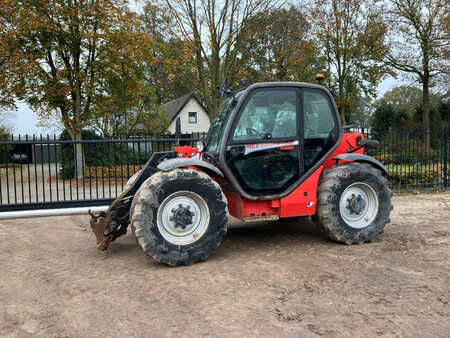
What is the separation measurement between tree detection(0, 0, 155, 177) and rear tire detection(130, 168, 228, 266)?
1366 cm

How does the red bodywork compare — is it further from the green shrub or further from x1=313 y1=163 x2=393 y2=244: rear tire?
the green shrub

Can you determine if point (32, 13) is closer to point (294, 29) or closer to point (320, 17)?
point (294, 29)

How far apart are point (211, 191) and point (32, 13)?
1472 cm

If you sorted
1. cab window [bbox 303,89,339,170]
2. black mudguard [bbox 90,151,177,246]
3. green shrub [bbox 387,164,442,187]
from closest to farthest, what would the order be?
black mudguard [bbox 90,151,177,246]
cab window [bbox 303,89,339,170]
green shrub [bbox 387,164,442,187]

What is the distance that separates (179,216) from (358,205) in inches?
97.8

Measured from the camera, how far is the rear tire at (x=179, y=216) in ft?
13.4

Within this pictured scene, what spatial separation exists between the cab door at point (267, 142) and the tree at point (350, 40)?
17.2 metres

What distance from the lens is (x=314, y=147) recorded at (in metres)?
4.97

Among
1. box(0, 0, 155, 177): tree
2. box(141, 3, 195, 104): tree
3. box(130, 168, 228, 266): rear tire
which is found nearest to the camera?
box(130, 168, 228, 266): rear tire

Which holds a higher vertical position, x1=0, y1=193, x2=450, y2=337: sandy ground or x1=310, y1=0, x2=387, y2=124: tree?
x1=310, y1=0, x2=387, y2=124: tree

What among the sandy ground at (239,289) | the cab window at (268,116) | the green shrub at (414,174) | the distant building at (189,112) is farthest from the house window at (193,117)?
the cab window at (268,116)

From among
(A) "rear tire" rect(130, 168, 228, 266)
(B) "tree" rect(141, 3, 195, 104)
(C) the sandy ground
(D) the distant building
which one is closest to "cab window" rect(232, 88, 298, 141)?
(A) "rear tire" rect(130, 168, 228, 266)

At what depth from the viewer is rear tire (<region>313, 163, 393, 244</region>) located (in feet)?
15.8

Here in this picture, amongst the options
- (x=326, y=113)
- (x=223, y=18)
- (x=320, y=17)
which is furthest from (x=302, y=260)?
(x=320, y=17)
